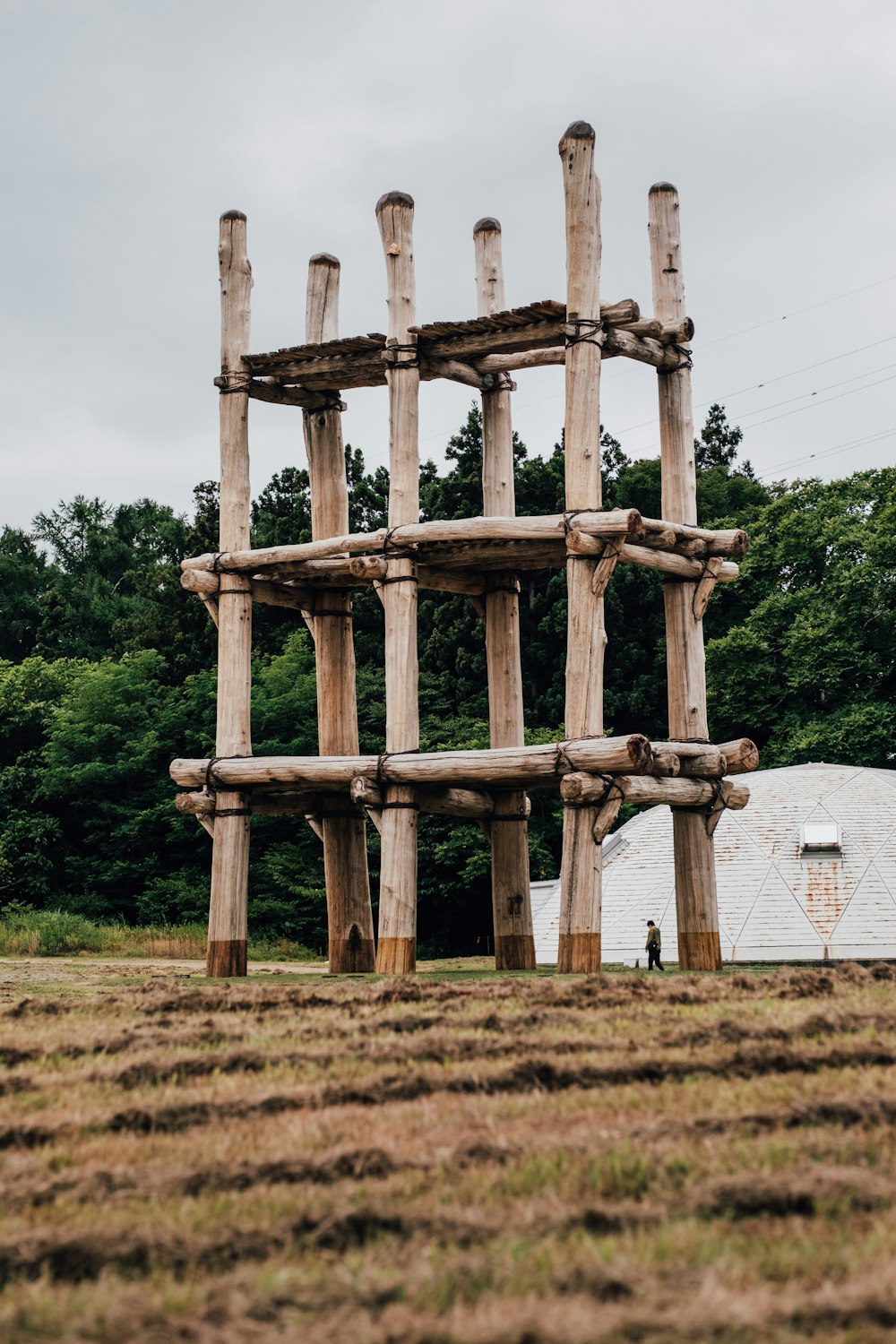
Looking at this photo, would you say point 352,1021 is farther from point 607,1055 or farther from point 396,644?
point 396,644

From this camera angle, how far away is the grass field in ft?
18.1

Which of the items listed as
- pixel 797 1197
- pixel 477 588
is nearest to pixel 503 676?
pixel 477 588

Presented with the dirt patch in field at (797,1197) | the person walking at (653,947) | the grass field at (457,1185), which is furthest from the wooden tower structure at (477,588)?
the dirt patch in field at (797,1197)

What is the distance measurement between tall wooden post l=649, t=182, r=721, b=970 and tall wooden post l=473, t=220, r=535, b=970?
288 cm

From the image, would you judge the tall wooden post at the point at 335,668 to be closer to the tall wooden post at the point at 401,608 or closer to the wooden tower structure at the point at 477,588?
the wooden tower structure at the point at 477,588

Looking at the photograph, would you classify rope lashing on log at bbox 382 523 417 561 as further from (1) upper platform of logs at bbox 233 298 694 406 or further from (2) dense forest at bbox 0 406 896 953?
(2) dense forest at bbox 0 406 896 953

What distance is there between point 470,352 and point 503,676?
18.8ft

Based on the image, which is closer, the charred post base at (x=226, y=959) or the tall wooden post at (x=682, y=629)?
the tall wooden post at (x=682, y=629)

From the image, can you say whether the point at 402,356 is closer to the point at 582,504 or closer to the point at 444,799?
the point at 582,504

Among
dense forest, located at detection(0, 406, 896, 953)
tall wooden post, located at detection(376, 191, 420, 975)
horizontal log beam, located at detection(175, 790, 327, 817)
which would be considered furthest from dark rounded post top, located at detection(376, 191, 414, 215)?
dense forest, located at detection(0, 406, 896, 953)

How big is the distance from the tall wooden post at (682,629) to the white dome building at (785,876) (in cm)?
637

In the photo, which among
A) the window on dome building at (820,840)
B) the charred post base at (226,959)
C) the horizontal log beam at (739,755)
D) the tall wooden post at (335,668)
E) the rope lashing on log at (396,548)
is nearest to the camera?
the rope lashing on log at (396,548)

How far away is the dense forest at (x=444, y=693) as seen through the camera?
52156 mm

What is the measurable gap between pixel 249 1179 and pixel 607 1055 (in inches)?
166
